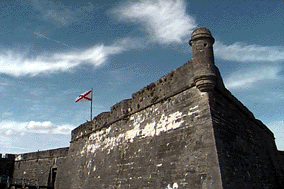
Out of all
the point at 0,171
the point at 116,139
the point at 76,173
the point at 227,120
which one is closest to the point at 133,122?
the point at 116,139

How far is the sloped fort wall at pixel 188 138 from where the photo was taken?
692 centimetres

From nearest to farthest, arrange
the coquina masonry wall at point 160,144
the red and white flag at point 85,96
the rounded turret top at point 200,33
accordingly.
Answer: the coquina masonry wall at point 160,144, the rounded turret top at point 200,33, the red and white flag at point 85,96

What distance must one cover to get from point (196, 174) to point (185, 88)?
2.98 m

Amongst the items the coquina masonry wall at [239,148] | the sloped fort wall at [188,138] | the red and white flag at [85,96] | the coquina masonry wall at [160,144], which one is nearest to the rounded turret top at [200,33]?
the sloped fort wall at [188,138]

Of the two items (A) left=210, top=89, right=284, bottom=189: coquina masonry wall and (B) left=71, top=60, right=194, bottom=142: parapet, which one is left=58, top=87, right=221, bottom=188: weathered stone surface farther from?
(A) left=210, top=89, right=284, bottom=189: coquina masonry wall

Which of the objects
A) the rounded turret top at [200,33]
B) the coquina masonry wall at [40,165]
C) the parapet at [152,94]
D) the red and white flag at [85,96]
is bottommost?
the coquina masonry wall at [40,165]

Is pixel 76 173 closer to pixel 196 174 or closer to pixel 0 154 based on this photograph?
pixel 196 174

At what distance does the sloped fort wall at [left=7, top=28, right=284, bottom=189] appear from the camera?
6.92 metres

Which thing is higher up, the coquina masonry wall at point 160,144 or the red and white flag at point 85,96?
the red and white flag at point 85,96

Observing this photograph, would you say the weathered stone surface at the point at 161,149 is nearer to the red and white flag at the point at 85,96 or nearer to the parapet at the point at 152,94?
the parapet at the point at 152,94

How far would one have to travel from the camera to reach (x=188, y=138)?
24.7 feet

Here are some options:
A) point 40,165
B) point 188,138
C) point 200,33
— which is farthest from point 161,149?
point 40,165

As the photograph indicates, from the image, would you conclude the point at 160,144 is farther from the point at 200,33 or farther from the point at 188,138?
the point at 200,33

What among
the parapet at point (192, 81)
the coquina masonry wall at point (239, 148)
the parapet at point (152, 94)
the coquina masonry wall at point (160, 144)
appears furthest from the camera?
the parapet at point (152, 94)
